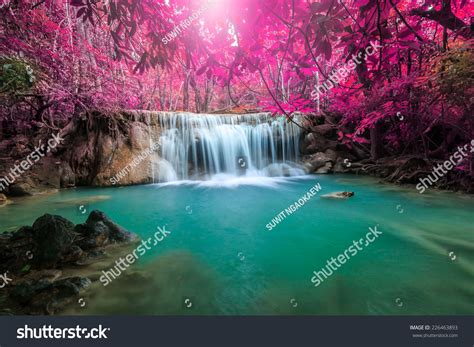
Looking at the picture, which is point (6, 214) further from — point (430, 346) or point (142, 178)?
point (430, 346)

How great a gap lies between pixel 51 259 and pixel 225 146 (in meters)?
8.79

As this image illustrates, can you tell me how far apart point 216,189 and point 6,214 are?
5.01m

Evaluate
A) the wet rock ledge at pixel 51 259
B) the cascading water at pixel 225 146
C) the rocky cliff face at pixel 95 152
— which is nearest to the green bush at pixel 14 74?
the wet rock ledge at pixel 51 259

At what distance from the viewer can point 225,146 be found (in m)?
11.0

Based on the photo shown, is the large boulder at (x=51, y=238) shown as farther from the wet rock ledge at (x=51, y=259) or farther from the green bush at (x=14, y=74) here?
the green bush at (x=14, y=74)

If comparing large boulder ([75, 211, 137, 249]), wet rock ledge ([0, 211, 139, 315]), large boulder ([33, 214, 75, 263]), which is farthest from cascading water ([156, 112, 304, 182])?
large boulder ([33, 214, 75, 263])

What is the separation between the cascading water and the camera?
10.0m

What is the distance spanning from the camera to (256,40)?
6.18 ft

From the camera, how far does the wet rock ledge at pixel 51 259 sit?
2.01 metres

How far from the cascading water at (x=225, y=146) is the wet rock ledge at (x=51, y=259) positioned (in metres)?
6.08

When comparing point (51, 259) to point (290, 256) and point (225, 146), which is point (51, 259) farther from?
point (225, 146)

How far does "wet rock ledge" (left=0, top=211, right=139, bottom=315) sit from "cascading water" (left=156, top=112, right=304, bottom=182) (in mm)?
6075

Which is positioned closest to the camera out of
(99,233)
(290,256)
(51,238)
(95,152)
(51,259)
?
(51,259)

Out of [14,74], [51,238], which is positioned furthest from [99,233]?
[14,74]
